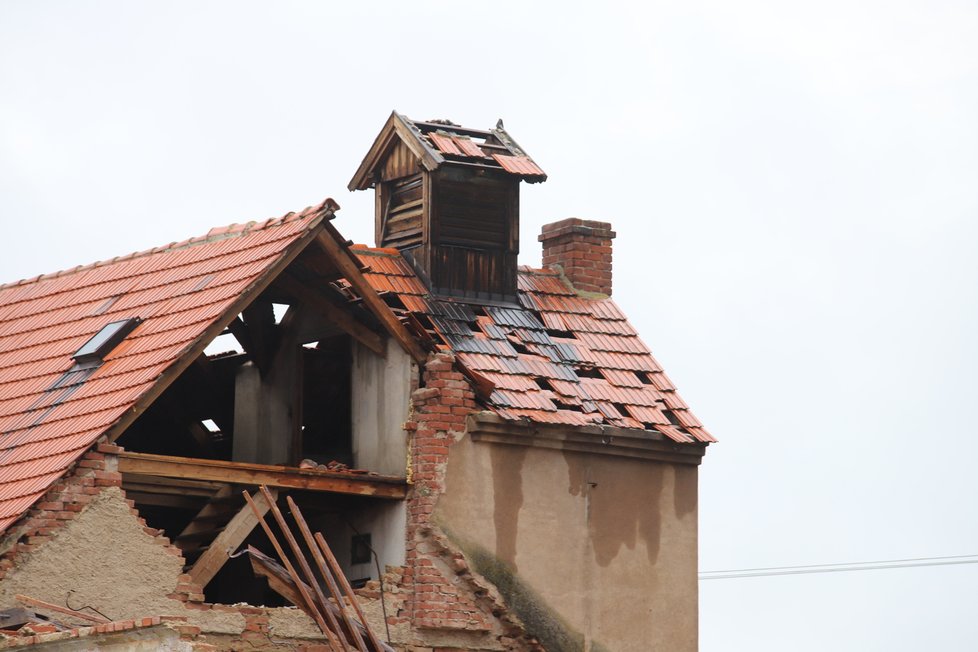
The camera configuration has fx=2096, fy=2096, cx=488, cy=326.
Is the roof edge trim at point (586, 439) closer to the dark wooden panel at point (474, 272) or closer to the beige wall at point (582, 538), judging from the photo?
the beige wall at point (582, 538)

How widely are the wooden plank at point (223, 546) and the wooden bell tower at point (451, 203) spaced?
4.63 metres

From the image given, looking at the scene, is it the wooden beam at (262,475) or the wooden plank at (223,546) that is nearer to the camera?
the wooden beam at (262,475)

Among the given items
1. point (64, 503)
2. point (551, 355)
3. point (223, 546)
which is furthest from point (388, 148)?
point (64, 503)

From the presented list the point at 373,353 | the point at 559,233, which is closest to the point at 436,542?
the point at 373,353

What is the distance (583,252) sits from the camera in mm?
27484

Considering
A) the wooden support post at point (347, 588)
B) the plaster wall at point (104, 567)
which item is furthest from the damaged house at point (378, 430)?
the wooden support post at point (347, 588)

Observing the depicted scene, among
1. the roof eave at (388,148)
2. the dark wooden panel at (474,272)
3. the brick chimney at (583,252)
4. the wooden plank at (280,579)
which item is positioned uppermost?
the roof eave at (388,148)

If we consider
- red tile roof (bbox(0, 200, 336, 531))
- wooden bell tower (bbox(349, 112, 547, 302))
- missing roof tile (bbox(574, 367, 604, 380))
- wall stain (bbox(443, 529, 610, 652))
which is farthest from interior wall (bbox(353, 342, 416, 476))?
missing roof tile (bbox(574, 367, 604, 380))

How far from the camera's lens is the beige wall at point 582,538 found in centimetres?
2350

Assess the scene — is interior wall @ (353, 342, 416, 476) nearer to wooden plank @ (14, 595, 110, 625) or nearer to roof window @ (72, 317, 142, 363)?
roof window @ (72, 317, 142, 363)

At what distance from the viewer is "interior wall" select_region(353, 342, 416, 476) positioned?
23.6 meters

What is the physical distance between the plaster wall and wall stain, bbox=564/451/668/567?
5256 millimetres

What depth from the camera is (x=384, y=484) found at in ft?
76.0

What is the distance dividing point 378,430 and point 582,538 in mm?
2682
